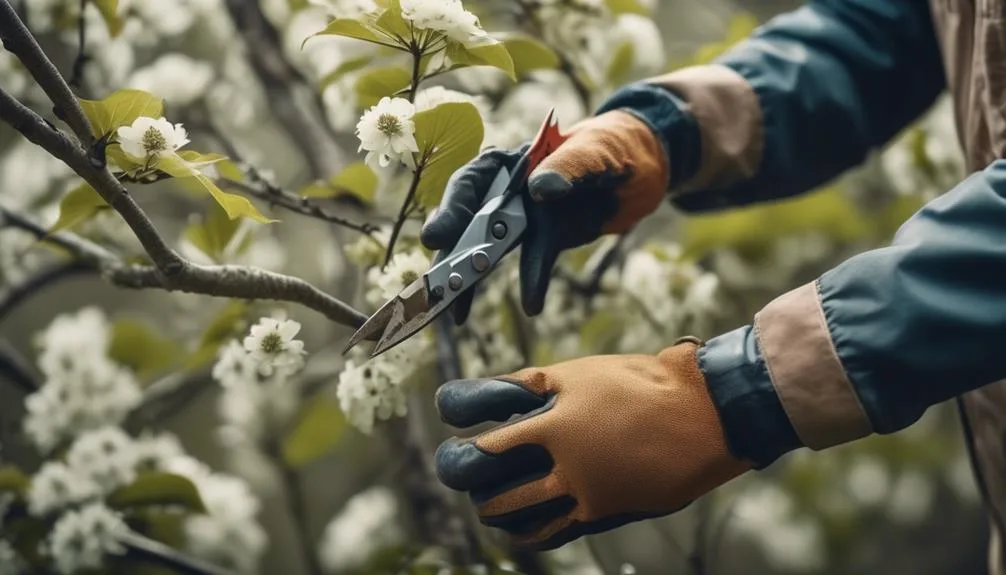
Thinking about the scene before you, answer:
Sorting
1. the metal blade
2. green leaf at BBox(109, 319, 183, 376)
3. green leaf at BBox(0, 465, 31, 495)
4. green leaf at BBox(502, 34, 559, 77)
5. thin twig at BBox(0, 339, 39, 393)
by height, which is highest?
thin twig at BBox(0, 339, 39, 393)

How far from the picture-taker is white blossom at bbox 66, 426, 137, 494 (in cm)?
83

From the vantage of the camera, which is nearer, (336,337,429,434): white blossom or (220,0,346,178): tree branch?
(336,337,429,434): white blossom

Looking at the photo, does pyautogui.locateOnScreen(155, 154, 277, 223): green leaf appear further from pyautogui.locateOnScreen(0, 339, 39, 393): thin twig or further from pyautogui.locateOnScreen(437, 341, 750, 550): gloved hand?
pyautogui.locateOnScreen(0, 339, 39, 393): thin twig

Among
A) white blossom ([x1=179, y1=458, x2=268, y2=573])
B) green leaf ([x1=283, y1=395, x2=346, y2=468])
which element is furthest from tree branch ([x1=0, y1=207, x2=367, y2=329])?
white blossom ([x1=179, y1=458, x2=268, y2=573])

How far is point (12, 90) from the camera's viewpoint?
84cm

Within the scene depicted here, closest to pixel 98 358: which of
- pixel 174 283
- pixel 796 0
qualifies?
pixel 174 283

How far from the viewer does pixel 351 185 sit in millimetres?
667

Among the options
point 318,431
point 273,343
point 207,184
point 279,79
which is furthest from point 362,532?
point 207,184

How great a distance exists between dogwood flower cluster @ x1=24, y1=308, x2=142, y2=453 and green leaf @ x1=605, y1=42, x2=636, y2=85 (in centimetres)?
54

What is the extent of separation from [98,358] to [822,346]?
0.70 meters

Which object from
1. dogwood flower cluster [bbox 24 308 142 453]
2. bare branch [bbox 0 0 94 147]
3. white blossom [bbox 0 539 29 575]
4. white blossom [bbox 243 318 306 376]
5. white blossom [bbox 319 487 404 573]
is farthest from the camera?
white blossom [bbox 319 487 404 573]

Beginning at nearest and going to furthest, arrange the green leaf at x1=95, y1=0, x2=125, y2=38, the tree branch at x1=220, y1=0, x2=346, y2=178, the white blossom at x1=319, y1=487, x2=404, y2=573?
the green leaf at x1=95, y1=0, x2=125, y2=38 → the tree branch at x1=220, y1=0, x2=346, y2=178 → the white blossom at x1=319, y1=487, x2=404, y2=573

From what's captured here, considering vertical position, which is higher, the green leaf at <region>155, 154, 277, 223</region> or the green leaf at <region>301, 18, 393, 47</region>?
the green leaf at <region>301, 18, 393, 47</region>

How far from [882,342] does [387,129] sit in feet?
0.91
